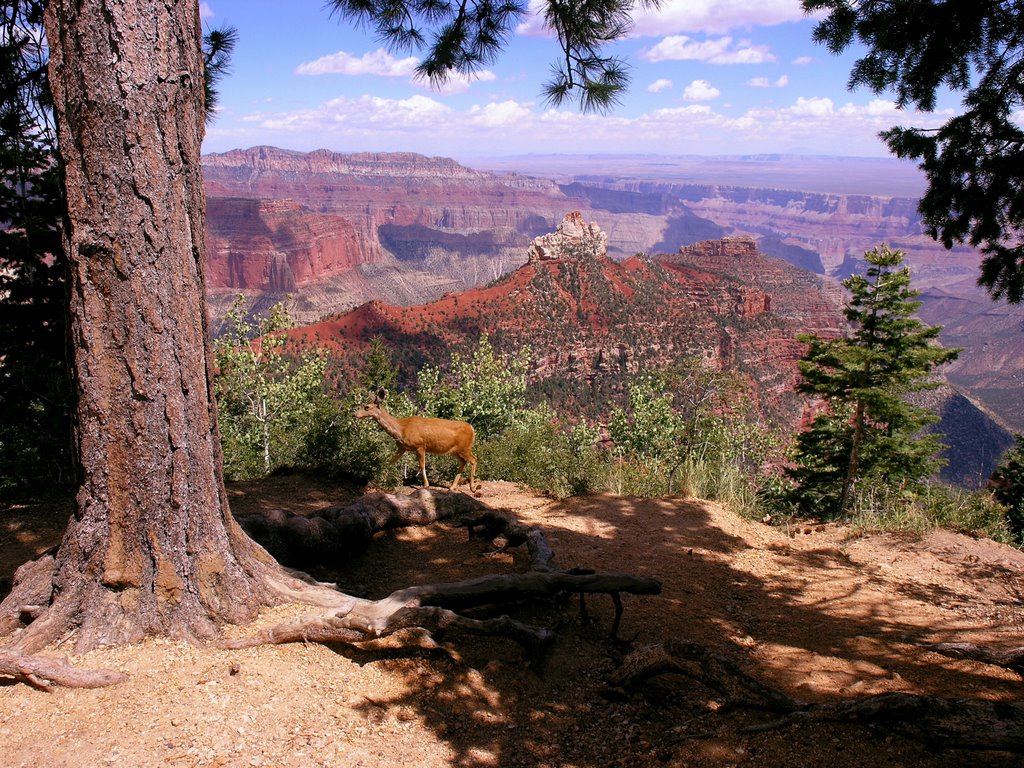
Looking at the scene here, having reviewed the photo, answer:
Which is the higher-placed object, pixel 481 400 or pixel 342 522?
pixel 342 522

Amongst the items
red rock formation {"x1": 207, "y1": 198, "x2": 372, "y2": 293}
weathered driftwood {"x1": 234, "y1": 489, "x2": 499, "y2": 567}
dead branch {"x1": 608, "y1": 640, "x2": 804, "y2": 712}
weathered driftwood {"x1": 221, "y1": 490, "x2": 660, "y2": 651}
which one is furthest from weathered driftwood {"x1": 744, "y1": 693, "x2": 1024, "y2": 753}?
red rock formation {"x1": 207, "y1": 198, "x2": 372, "y2": 293}

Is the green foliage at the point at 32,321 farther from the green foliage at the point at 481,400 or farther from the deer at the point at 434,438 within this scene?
the green foliage at the point at 481,400

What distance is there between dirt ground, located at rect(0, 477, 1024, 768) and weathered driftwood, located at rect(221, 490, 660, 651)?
0.14 metres

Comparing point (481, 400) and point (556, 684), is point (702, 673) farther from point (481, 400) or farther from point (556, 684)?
point (481, 400)

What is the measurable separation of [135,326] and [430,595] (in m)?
2.10

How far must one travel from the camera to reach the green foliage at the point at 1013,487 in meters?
10.5

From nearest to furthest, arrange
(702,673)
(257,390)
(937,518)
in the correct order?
(702,673)
(937,518)
(257,390)

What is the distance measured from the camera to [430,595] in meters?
3.87

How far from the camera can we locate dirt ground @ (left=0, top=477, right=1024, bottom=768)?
2824 millimetres

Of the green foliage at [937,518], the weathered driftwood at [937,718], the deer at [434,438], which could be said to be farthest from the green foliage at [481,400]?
the weathered driftwood at [937,718]

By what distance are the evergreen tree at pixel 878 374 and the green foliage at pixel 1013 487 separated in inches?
52.7

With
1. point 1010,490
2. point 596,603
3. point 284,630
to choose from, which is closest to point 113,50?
point 284,630

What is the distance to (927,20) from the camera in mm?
4562

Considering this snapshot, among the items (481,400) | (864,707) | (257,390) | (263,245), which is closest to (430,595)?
(864,707)
